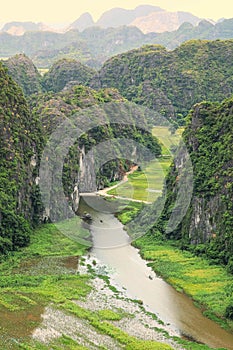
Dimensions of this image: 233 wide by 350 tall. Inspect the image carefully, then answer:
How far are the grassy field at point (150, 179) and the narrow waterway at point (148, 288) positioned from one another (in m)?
13.6

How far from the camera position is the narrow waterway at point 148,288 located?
1419 inches

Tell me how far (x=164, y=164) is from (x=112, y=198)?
77.0 feet

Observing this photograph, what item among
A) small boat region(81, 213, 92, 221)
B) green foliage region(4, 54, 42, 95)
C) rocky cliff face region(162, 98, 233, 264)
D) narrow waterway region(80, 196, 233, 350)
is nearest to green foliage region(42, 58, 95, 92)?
green foliage region(4, 54, 42, 95)

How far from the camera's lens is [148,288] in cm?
4403

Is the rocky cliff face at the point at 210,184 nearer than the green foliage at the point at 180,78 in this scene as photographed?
Yes

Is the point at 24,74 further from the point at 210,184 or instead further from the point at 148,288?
the point at 148,288

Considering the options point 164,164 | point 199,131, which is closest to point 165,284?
point 199,131

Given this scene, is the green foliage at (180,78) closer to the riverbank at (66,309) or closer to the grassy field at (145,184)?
the grassy field at (145,184)

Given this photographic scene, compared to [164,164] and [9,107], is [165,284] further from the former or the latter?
[164,164]

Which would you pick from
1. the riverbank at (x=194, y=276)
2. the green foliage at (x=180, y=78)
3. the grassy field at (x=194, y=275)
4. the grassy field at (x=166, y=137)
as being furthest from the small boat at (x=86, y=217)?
the green foliage at (x=180, y=78)

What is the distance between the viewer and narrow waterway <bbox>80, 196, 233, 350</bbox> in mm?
36031

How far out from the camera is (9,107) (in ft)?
194

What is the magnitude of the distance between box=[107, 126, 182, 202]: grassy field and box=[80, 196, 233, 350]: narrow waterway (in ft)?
44.5

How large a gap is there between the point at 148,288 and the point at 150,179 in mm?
43966
